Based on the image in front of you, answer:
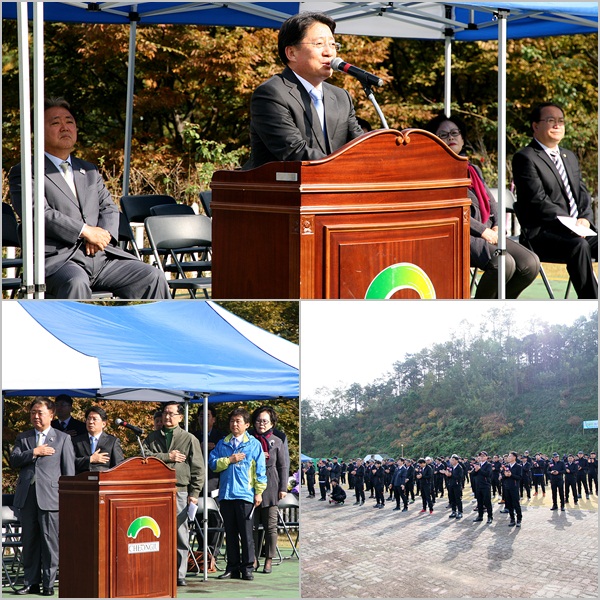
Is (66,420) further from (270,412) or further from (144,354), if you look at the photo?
(270,412)

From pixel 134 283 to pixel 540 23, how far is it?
5.90 meters

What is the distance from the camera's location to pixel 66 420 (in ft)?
16.5

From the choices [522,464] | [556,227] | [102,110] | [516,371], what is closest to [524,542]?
[522,464]

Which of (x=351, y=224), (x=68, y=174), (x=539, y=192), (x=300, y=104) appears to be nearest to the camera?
(x=351, y=224)

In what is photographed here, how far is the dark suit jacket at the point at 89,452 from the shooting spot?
199 inches

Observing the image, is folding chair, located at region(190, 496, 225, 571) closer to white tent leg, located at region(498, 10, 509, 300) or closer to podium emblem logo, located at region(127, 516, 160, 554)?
podium emblem logo, located at region(127, 516, 160, 554)

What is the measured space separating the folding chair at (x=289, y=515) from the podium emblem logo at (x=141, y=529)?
559mm

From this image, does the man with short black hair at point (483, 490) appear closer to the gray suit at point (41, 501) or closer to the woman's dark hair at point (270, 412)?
the woman's dark hair at point (270, 412)

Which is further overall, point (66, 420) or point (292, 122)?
point (292, 122)

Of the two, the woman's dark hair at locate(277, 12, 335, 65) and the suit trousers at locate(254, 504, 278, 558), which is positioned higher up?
the woman's dark hair at locate(277, 12, 335, 65)

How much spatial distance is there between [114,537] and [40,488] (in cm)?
41

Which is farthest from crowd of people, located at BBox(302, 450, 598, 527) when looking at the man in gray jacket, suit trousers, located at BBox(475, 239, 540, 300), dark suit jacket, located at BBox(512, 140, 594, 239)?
dark suit jacket, located at BBox(512, 140, 594, 239)

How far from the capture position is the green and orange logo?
500 cm

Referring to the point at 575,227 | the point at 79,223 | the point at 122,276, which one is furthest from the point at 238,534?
the point at 575,227
